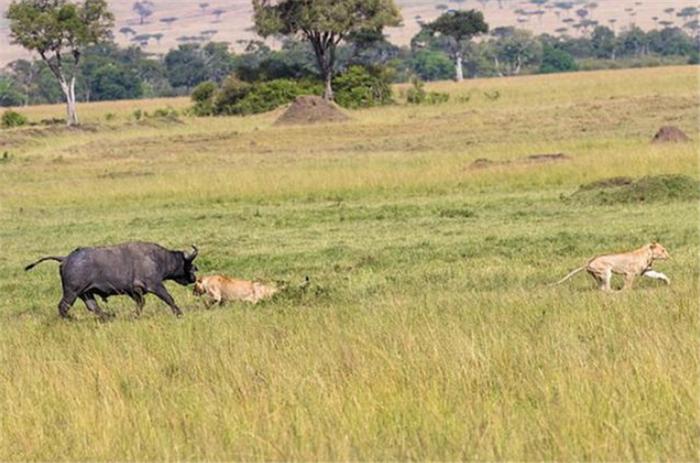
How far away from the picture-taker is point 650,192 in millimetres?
22859

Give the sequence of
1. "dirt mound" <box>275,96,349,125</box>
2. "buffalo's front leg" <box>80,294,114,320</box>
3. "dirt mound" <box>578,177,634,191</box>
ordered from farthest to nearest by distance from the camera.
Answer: "dirt mound" <box>275,96,349,125</box> → "dirt mound" <box>578,177,634,191</box> → "buffalo's front leg" <box>80,294,114,320</box>

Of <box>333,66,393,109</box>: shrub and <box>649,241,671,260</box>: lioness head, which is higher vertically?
<box>649,241,671,260</box>: lioness head

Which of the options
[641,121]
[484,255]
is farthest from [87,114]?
[484,255]

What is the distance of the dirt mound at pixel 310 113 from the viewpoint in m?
55.3

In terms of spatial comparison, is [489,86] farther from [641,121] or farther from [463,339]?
[463,339]

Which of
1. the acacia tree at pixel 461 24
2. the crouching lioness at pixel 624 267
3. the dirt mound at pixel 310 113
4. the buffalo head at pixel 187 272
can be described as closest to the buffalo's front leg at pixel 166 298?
the buffalo head at pixel 187 272

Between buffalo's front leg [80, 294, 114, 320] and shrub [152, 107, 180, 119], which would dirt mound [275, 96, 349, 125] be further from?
buffalo's front leg [80, 294, 114, 320]

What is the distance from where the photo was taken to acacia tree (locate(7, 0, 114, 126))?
63938 millimetres

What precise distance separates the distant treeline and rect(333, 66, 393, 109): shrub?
38927 mm

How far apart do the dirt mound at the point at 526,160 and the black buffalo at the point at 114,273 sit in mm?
17075

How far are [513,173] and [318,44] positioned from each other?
4241 cm

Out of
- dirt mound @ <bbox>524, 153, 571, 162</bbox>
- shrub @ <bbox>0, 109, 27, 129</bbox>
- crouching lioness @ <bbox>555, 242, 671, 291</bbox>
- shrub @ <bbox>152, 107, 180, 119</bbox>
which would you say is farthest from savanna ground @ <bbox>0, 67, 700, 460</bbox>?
shrub @ <bbox>0, 109, 27, 129</bbox>

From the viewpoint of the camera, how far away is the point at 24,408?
8.20 meters

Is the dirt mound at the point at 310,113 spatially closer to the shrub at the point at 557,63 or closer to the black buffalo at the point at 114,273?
the black buffalo at the point at 114,273
